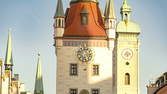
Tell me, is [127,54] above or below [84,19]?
below

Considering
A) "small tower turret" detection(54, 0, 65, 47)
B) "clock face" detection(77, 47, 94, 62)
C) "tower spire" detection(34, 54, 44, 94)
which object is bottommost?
"tower spire" detection(34, 54, 44, 94)

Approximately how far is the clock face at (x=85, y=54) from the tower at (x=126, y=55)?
60.9ft

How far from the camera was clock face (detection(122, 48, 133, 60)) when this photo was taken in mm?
171125

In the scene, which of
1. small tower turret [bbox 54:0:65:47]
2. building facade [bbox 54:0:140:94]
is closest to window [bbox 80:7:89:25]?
building facade [bbox 54:0:140:94]

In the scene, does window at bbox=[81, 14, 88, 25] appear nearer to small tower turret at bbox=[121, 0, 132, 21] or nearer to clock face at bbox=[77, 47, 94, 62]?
clock face at bbox=[77, 47, 94, 62]

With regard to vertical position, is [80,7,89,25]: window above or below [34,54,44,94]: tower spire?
above

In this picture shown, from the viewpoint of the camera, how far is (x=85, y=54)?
477ft

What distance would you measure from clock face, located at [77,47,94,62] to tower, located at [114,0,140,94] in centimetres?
1856

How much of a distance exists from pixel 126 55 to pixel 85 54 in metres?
28.3

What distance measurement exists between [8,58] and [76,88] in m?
15.3

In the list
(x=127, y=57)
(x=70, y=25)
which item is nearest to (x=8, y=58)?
(x=70, y=25)

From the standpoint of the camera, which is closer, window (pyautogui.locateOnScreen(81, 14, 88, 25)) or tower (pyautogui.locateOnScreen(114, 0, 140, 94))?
window (pyautogui.locateOnScreen(81, 14, 88, 25))

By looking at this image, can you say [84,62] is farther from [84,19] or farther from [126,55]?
[126,55]

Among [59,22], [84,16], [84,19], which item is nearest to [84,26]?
[84,19]
